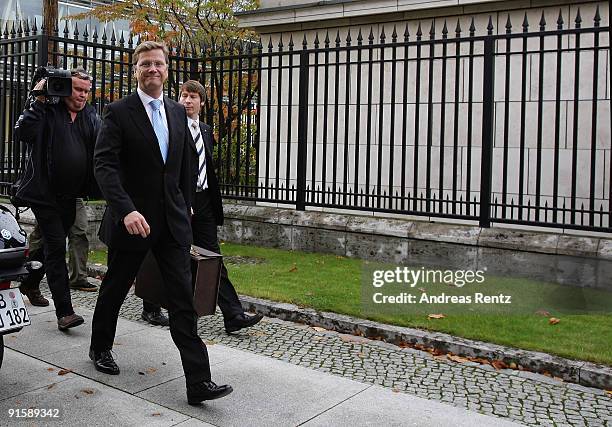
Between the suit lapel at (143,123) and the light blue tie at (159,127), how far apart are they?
1.4 inches

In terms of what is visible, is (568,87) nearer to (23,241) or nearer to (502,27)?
(502,27)

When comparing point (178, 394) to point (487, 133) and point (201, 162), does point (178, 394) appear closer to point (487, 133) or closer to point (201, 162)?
point (201, 162)

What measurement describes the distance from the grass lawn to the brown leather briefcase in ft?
5.66

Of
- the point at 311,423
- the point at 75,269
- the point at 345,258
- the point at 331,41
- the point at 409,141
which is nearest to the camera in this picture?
the point at 311,423

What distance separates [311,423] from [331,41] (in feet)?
27.4

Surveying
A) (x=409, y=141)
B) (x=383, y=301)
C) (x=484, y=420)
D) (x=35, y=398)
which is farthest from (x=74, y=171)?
(x=409, y=141)

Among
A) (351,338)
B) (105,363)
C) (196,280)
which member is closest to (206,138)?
(196,280)

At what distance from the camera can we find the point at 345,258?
9.44 meters

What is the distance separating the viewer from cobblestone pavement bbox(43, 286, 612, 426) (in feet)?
15.1

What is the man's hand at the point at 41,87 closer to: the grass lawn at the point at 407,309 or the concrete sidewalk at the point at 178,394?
the concrete sidewalk at the point at 178,394

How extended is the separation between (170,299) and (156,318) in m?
2.06

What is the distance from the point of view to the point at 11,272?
4.47m

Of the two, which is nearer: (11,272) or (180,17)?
(11,272)

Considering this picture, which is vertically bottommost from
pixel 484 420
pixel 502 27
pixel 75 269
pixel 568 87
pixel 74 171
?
pixel 484 420
